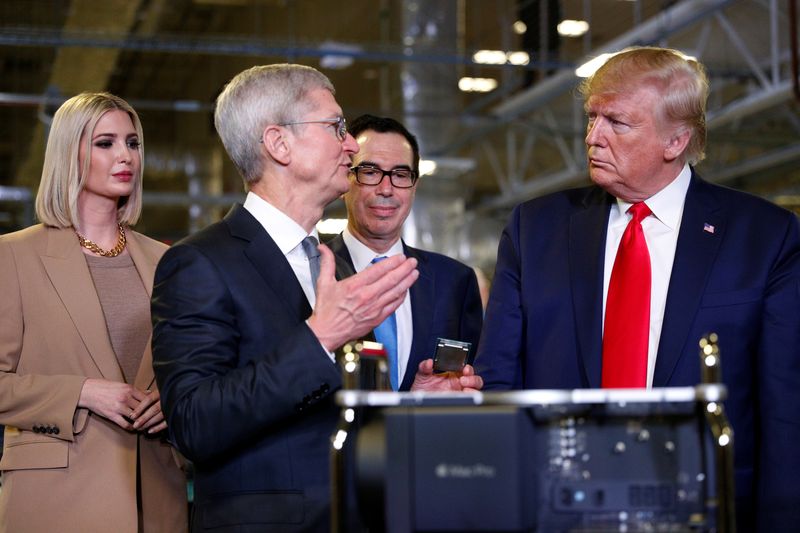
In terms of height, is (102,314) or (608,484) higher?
(102,314)

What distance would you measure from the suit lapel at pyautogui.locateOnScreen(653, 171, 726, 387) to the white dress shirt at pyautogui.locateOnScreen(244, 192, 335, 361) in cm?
81

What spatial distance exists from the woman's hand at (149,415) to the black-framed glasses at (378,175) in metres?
1.10

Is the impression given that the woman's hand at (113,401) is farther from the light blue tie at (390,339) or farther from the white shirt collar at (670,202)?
the white shirt collar at (670,202)

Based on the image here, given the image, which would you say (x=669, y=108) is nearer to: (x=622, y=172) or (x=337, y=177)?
(x=622, y=172)

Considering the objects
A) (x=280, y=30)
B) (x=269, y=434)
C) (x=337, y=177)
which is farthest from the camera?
(x=280, y=30)

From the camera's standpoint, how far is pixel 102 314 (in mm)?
3021

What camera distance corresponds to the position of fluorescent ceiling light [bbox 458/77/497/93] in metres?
12.5

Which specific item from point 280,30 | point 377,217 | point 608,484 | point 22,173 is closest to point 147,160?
point 22,173

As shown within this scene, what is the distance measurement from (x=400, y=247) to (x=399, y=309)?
14.5 inches

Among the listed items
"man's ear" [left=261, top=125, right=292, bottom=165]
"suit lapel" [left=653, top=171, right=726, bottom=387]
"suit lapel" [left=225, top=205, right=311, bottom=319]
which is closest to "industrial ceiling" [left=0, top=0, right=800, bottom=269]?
"suit lapel" [left=653, top=171, right=726, bottom=387]

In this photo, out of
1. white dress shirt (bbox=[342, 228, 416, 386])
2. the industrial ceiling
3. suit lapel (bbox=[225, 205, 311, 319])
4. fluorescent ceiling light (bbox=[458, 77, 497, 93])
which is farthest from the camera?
fluorescent ceiling light (bbox=[458, 77, 497, 93])

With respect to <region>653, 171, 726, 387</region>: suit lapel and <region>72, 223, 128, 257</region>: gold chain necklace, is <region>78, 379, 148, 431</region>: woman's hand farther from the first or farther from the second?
<region>653, 171, 726, 387</region>: suit lapel

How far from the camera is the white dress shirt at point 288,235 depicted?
240 cm

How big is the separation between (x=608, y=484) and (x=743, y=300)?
1044 mm
